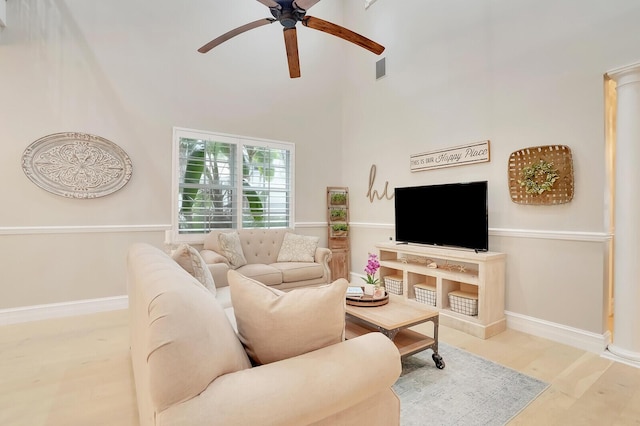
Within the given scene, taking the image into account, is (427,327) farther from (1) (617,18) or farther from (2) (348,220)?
(1) (617,18)

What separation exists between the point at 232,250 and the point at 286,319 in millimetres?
2841

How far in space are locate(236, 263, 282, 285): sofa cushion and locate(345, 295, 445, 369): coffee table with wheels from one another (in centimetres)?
132

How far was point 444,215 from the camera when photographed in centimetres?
364

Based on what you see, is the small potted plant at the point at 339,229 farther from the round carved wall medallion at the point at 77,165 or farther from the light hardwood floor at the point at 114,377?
the round carved wall medallion at the point at 77,165

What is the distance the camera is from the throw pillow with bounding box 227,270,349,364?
113 centimetres

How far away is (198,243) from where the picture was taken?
14.1 feet

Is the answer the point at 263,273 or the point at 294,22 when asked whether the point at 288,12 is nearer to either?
the point at 294,22

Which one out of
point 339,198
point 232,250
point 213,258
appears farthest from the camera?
point 339,198

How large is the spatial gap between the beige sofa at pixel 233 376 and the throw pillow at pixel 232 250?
101 inches

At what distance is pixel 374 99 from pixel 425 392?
13.8 ft

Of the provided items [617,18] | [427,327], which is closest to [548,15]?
[617,18]

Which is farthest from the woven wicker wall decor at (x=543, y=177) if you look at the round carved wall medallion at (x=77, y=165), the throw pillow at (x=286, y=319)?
the round carved wall medallion at (x=77, y=165)

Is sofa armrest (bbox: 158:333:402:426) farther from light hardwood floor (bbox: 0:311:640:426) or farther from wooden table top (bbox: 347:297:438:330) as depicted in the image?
light hardwood floor (bbox: 0:311:640:426)

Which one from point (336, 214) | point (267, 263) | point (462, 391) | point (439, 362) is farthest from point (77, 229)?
point (462, 391)
